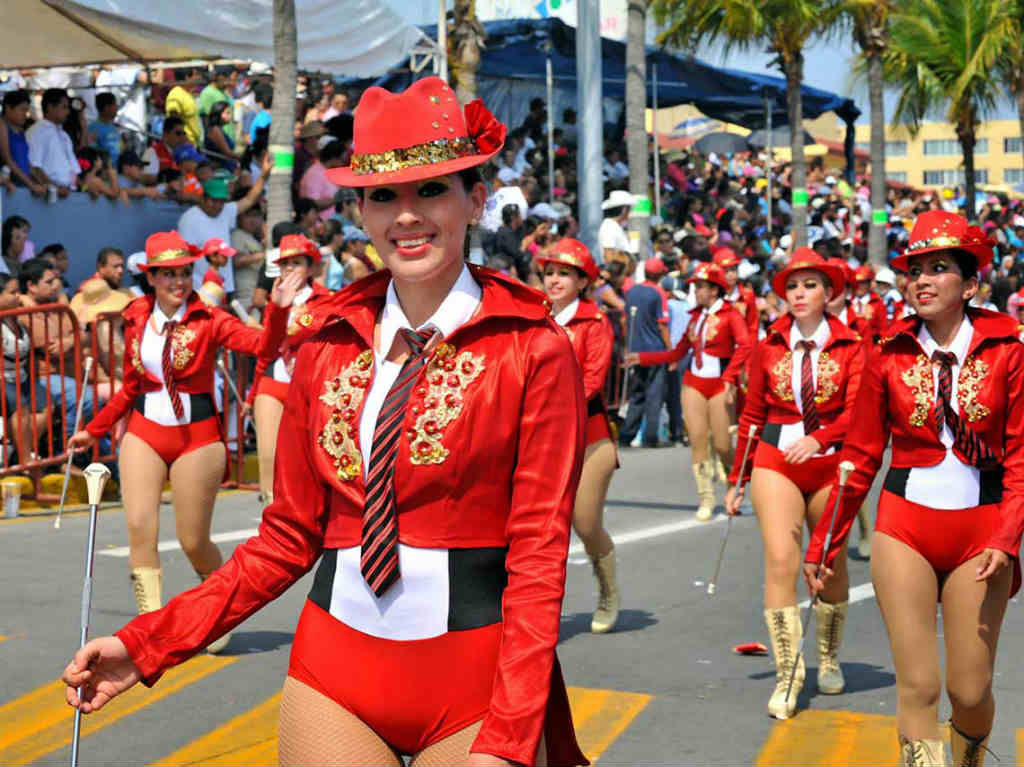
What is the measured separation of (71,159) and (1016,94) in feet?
92.8

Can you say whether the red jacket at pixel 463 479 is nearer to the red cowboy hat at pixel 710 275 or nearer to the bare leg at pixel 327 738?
the bare leg at pixel 327 738

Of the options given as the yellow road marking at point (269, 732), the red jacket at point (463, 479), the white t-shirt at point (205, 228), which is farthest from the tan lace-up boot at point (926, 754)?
the white t-shirt at point (205, 228)

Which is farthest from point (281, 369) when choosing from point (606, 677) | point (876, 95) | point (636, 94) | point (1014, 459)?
point (876, 95)

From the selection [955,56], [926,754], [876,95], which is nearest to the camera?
[926,754]

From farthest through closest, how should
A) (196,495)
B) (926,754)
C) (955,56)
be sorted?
(955,56) → (196,495) → (926,754)

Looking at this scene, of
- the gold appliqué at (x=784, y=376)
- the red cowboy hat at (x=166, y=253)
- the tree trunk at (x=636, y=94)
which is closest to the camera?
the gold appliqué at (x=784, y=376)

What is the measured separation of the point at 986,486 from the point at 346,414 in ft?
10.8

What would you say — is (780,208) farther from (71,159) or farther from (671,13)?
(71,159)

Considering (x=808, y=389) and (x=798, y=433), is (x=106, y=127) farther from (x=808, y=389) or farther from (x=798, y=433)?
(x=798, y=433)

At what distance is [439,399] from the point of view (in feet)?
11.3

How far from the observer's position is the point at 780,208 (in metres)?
41.6

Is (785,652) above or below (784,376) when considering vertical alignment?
below

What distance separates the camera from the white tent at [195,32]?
1658cm

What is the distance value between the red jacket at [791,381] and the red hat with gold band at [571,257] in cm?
158
